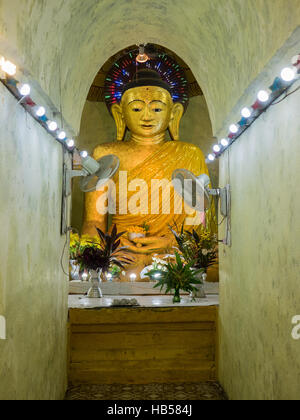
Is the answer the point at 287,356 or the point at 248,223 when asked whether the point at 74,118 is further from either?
the point at 287,356

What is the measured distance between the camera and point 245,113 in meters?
2.19

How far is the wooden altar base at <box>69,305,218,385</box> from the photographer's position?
2.90 metres

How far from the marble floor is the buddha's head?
4555 mm

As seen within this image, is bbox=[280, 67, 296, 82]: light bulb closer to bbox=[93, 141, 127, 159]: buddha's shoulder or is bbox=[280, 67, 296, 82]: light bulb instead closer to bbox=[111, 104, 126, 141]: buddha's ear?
bbox=[93, 141, 127, 159]: buddha's shoulder

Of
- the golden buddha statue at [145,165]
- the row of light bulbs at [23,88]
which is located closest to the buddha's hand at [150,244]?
the golden buddha statue at [145,165]

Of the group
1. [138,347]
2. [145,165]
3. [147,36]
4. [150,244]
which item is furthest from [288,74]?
[145,165]

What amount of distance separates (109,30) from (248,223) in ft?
6.54

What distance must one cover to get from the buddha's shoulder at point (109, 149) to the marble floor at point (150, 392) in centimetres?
432

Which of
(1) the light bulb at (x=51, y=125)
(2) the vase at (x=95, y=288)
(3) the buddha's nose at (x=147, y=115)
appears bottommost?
(2) the vase at (x=95, y=288)

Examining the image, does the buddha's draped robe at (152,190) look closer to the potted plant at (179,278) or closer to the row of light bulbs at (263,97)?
the potted plant at (179,278)

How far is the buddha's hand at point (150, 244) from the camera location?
5.66 m

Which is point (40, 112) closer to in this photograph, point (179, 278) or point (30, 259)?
point (30, 259)

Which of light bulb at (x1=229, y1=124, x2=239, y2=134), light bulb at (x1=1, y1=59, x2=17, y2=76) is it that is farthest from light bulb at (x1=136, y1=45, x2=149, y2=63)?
light bulb at (x1=1, y1=59, x2=17, y2=76)

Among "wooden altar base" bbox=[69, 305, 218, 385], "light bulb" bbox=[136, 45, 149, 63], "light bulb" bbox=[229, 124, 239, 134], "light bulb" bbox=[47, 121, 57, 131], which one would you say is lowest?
"wooden altar base" bbox=[69, 305, 218, 385]
